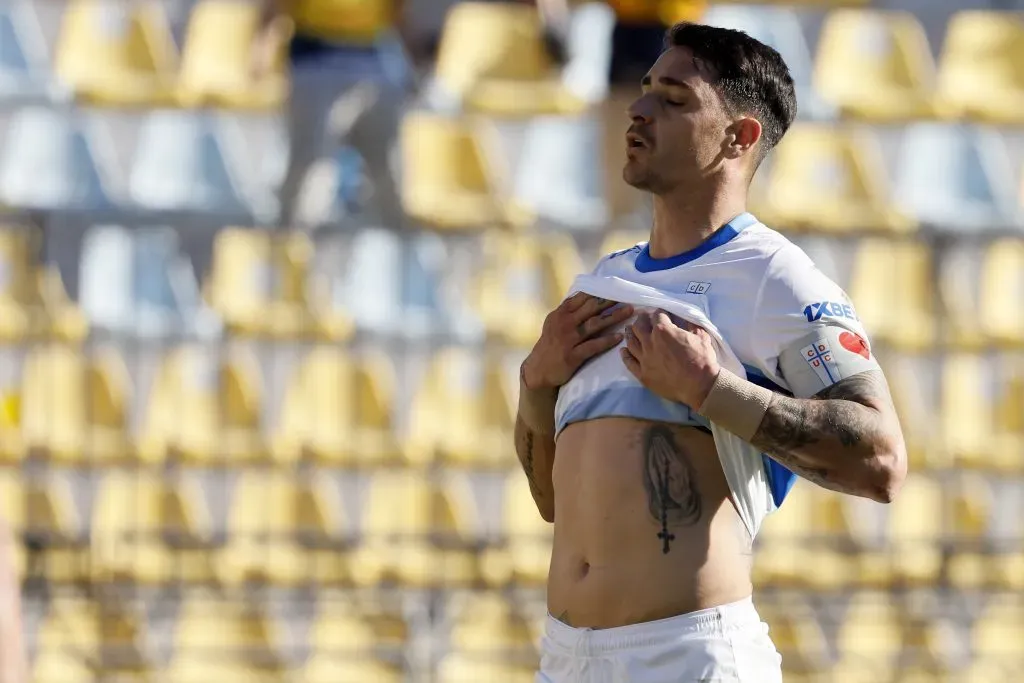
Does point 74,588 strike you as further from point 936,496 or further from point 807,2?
point 807,2

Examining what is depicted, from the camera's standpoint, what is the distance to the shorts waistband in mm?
2297

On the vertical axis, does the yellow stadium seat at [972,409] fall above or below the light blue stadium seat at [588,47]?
below

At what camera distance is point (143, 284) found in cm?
663

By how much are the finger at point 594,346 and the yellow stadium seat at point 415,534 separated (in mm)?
3971

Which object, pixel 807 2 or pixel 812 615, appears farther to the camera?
pixel 807 2

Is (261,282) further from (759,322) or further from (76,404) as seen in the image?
(759,322)

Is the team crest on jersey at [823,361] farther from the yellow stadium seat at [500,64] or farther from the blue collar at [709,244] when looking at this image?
the yellow stadium seat at [500,64]

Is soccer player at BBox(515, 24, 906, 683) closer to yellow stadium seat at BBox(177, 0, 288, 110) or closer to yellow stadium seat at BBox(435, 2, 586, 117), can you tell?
yellow stadium seat at BBox(435, 2, 586, 117)

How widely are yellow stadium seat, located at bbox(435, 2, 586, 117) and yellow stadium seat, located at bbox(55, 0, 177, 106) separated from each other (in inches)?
46.4

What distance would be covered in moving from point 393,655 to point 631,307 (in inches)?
159

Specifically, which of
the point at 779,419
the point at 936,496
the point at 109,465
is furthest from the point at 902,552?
the point at 779,419

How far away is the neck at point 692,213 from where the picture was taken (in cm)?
249

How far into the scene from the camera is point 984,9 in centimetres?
738

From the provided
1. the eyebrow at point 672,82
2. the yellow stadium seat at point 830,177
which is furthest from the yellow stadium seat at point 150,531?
the eyebrow at point 672,82
